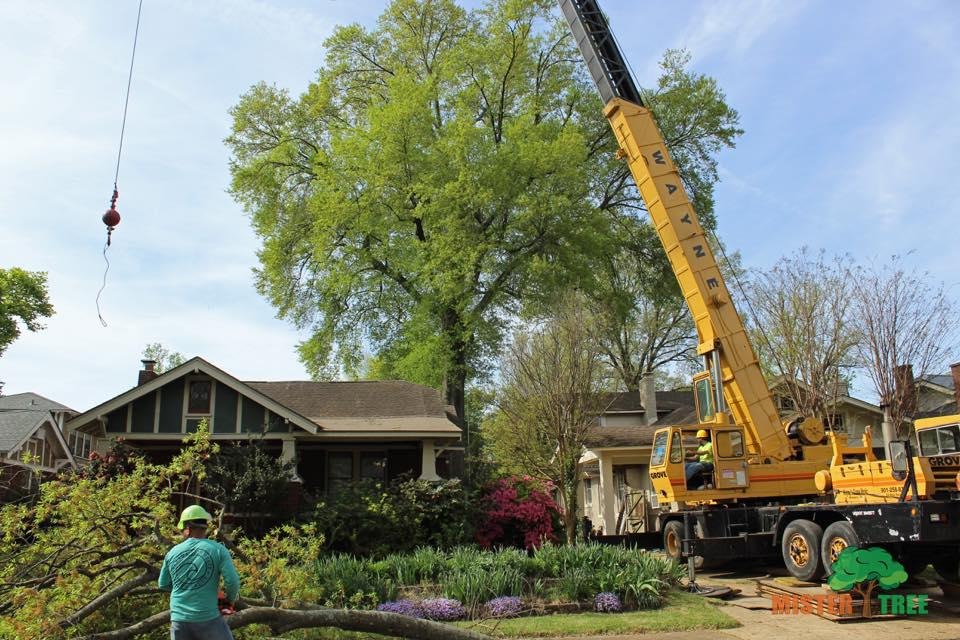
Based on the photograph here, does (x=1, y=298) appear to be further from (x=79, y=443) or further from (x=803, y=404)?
(x=803, y=404)

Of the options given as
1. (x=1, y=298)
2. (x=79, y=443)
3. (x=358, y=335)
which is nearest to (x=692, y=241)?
(x=358, y=335)

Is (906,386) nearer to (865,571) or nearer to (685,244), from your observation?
(685,244)

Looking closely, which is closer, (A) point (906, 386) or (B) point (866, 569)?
(B) point (866, 569)

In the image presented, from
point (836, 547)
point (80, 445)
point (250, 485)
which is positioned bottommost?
point (836, 547)

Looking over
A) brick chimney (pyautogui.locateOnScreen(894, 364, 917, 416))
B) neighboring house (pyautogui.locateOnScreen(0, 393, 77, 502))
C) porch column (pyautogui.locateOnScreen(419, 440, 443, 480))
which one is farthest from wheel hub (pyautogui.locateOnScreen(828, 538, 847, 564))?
neighboring house (pyautogui.locateOnScreen(0, 393, 77, 502))

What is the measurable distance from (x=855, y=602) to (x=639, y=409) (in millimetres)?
21868

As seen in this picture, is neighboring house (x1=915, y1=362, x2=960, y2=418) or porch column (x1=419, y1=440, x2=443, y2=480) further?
neighboring house (x1=915, y1=362, x2=960, y2=418)

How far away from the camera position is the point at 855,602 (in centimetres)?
1053

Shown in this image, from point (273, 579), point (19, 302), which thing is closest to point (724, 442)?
point (273, 579)

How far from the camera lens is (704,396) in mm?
16156

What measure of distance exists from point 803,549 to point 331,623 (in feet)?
28.1

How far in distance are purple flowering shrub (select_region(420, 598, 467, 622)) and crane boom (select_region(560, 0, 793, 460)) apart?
7.18m

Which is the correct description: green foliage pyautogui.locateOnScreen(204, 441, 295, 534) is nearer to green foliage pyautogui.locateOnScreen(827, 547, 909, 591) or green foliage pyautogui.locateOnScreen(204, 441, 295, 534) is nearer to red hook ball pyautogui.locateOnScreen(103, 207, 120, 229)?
red hook ball pyautogui.locateOnScreen(103, 207, 120, 229)

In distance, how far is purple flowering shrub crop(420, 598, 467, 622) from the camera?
10692 millimetres
